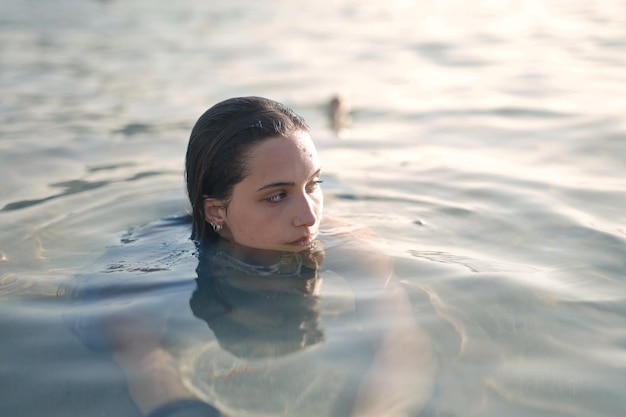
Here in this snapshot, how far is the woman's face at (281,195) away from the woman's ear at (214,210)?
0.19 metres

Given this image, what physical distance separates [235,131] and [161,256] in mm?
768

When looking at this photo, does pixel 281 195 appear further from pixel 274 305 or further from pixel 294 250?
pixel 274 305

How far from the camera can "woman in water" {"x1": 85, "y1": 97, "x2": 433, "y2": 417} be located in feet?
8.81

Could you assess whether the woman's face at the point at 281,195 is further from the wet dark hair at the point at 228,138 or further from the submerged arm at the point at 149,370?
the submerged arm at the point at 149,370

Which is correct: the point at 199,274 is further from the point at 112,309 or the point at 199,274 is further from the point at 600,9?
the point at 600,9

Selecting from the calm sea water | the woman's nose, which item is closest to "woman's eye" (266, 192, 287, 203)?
the woman's nose

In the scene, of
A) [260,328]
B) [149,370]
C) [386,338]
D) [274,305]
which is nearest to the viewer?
[149,370]

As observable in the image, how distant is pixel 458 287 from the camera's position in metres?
3.54

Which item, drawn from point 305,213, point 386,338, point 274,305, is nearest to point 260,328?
point 274,305

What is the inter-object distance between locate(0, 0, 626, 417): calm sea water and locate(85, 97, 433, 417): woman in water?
0.50ft

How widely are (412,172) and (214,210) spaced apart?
2006 mm

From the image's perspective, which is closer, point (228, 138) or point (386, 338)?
point (386, 338)

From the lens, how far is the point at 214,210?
3.95 metres

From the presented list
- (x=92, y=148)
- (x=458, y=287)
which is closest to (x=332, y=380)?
(x=458, y=287)
